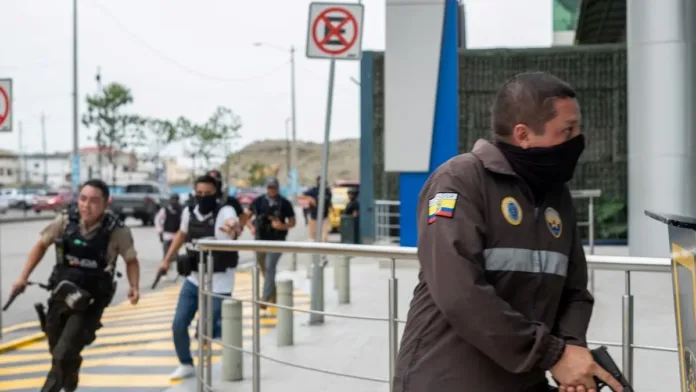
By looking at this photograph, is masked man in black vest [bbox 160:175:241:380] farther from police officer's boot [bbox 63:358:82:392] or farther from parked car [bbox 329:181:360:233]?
parked car [bbox 329:181:360:233]

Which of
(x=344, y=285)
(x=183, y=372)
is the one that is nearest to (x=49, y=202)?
(x=344, y=285)

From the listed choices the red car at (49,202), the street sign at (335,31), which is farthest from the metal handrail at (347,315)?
the red car at (49,202)

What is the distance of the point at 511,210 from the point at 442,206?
19cm

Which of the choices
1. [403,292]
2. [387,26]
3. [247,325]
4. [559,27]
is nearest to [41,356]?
[247,325]

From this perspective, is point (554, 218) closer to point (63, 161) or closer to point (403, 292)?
point (403, 292)

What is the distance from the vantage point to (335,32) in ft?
31.8

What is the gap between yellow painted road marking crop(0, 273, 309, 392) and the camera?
8.59 meters

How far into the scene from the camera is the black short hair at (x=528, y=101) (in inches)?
102

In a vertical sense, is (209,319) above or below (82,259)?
below

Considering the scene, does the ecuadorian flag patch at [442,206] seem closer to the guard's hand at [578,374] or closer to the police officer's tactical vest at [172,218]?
the guard's hand at [578,374]

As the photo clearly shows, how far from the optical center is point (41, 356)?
10008 millimetres

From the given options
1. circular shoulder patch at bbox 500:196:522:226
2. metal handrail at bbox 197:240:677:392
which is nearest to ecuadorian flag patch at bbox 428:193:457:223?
circular shoulder patch at bbox 500:196:522:226

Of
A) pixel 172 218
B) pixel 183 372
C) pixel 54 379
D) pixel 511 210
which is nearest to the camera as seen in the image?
pixel 511 210

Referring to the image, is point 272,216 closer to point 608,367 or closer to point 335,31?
point 335,31
